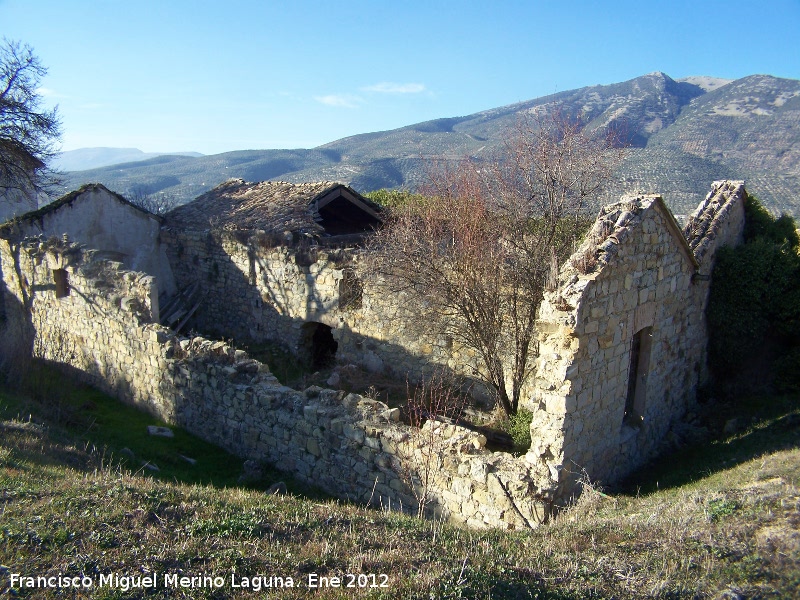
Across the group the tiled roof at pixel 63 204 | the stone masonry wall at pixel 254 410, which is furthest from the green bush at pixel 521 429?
the tiled roof at pixel 63 204

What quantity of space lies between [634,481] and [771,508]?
2988 millimetres

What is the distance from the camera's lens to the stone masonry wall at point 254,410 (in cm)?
647

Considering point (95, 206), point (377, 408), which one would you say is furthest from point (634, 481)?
point (95, 206)

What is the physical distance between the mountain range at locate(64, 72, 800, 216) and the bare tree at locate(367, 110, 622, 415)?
254 centimetres

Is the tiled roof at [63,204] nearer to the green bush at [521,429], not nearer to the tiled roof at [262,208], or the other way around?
the tiled roof at [262,208]

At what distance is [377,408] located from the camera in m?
7.76

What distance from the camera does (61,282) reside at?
12633 mm

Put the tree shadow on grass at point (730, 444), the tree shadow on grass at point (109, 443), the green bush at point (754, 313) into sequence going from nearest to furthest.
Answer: the tree shadow on grass at point (730, 444)
the tree shadow on grass at point (109, 443)
the green bush at point (754, 313)

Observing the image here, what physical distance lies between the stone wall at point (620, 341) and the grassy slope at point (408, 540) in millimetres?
885

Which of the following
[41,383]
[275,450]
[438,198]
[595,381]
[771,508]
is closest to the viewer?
[771,508]

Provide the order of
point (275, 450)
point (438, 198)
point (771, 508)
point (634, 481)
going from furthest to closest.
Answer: point (438, 198) < point (275, 450) < point (634, 481) < point (771, 508)

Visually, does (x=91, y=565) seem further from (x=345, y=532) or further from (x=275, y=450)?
(x=275, y=450)

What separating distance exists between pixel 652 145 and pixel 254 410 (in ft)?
104

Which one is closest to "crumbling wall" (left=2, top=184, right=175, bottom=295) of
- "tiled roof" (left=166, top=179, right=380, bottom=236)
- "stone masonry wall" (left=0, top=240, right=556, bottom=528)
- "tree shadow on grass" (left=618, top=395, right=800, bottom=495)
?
"tiled roof" (left=166, top=179, right=380, bottom=236)
